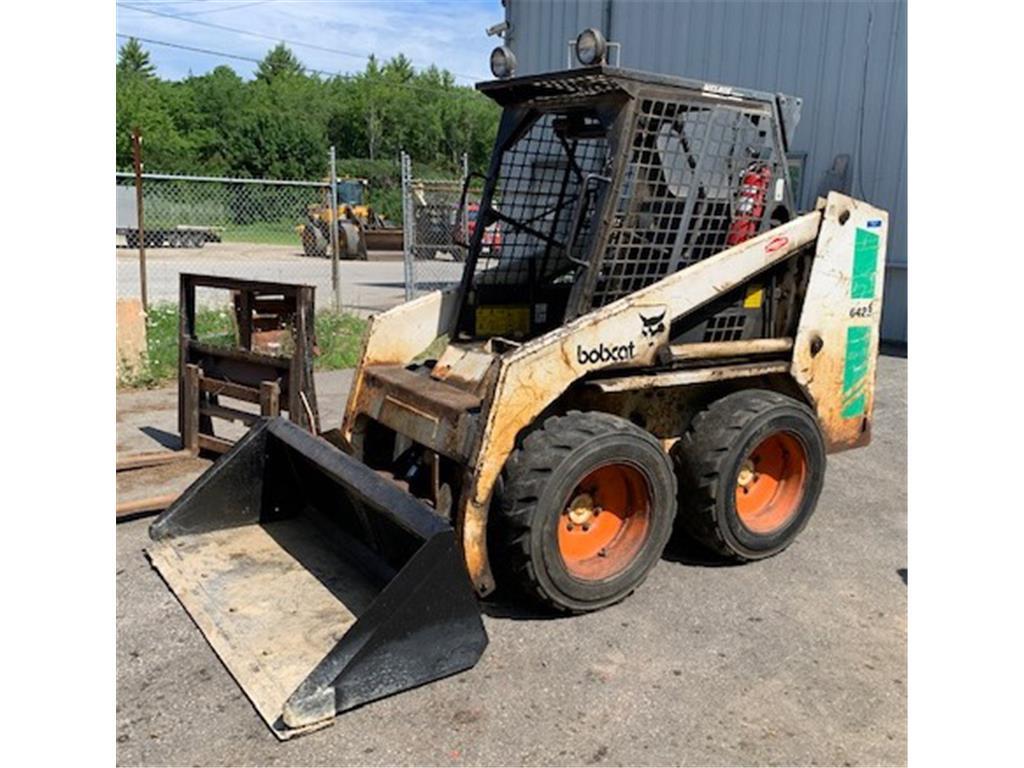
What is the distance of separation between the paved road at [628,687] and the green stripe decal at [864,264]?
1.50 m

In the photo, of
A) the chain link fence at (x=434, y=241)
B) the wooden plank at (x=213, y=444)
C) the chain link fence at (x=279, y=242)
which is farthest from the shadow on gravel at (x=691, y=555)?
the chain link fence at (x=279, y=242)

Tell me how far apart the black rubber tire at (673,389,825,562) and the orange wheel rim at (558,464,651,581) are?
0.40m

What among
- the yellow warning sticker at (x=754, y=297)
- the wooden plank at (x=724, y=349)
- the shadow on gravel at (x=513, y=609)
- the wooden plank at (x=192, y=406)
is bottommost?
the shadow on gravel at (x=513, y=609)

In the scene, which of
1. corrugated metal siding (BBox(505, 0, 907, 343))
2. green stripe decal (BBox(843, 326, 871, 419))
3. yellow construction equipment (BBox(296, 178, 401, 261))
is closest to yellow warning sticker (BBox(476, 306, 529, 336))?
green stripe decal (BBox(843, 326, 871, 419))

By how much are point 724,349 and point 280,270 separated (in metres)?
17.2

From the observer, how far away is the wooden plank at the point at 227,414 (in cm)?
545

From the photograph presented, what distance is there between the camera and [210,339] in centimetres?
956

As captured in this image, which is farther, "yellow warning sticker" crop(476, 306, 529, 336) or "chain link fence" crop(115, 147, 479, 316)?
"chain link fence" crop(115, 147, 479, 316)

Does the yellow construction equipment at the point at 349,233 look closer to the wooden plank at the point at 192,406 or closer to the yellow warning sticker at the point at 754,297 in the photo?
the wooden plank at the point at 192,406

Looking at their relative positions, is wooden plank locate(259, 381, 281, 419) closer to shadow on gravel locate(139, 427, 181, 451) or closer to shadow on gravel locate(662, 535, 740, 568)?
shadow on gravel locate(139, 427, 181, 451)

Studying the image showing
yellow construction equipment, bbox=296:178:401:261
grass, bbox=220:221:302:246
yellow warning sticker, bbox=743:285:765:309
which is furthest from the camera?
grass, bbox=220:221:302:246

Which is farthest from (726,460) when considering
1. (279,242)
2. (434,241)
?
(279,242)

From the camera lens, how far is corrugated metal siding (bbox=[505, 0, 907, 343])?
10719 mm

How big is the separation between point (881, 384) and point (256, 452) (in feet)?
22.0
